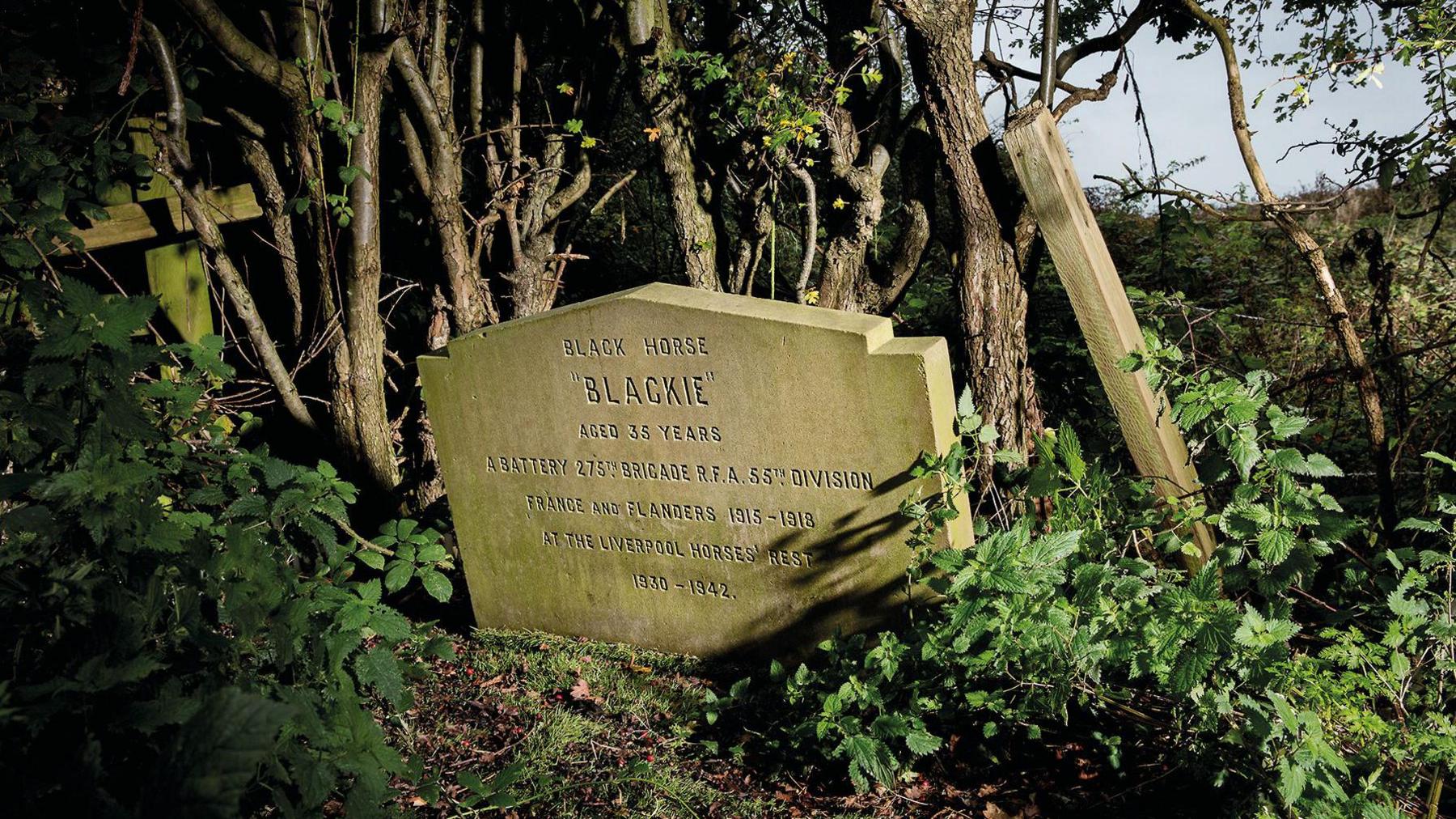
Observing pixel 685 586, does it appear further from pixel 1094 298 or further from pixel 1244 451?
pixel 1244 451

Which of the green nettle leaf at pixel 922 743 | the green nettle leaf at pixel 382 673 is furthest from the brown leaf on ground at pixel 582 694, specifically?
the green nettle leaf at pixel 922 743

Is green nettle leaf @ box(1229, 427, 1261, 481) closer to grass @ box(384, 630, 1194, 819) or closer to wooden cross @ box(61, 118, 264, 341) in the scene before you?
grass @ box(384, 630, 1194, 819)

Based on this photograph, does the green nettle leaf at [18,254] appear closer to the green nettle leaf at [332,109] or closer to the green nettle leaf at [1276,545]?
the green nettle leaf at [332,109]

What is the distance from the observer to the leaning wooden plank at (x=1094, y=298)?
3.91m

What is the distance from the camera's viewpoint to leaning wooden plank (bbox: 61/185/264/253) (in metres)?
4.95

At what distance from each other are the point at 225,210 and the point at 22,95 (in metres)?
1.01

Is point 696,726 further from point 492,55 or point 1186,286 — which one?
point 1186,286

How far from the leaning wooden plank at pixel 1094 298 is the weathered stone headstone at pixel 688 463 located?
0.74 meters

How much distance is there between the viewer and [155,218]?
5059 mm

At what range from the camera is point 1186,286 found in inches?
262

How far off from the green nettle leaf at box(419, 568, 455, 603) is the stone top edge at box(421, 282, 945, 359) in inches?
45.1

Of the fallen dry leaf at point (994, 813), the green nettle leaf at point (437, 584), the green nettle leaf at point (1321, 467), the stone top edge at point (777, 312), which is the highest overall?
the stone top edge at point (777, 312)

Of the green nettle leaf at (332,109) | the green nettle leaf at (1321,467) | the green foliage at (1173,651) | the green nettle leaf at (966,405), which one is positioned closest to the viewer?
the green foliage at (1173,651)

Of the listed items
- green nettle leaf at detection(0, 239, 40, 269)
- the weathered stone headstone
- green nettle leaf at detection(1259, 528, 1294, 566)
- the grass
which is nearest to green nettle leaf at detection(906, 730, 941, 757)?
the grass
